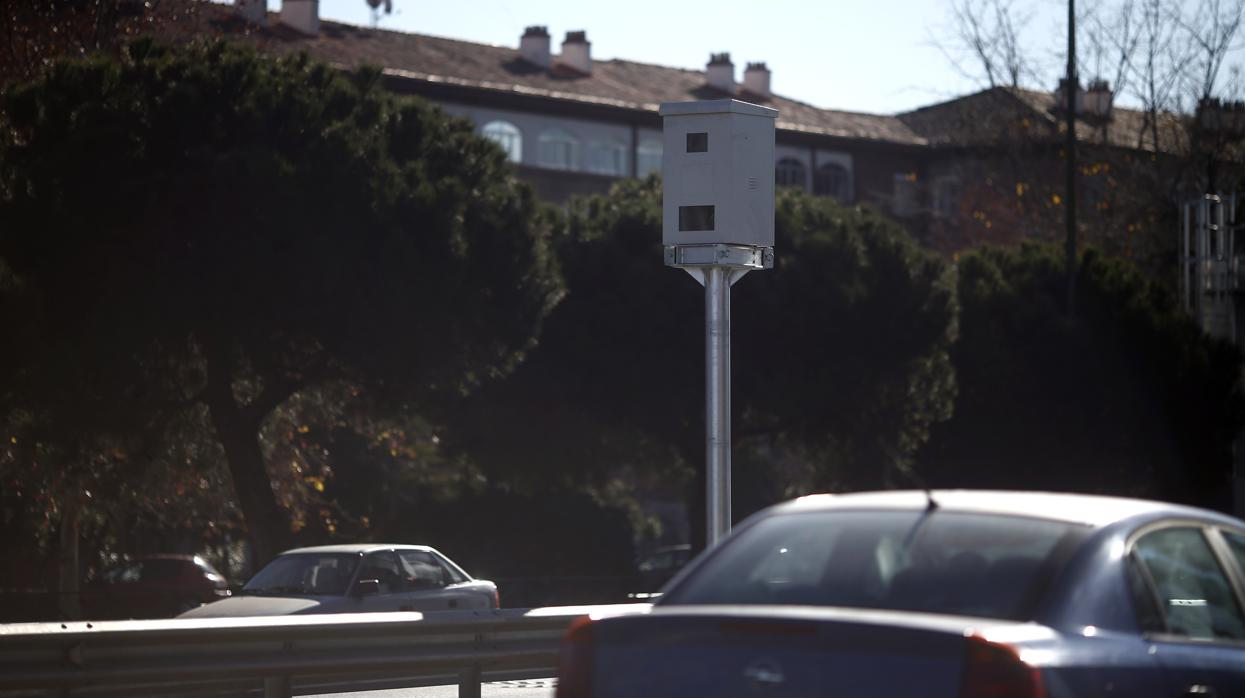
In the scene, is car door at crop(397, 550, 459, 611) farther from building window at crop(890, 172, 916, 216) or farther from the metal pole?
building window at crop(890, 172, 916, 216)

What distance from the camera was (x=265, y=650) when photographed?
33.3 feet

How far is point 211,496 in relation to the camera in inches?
1189

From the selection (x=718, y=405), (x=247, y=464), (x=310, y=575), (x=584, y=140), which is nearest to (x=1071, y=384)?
(x=247, y=464)

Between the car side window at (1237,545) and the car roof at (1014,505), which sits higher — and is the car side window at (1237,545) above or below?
below

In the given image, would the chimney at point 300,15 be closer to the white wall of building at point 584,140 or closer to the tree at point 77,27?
the white wall of building at point 584,140

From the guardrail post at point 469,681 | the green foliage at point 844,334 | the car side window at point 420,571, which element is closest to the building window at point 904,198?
the green foliage at point 844,334

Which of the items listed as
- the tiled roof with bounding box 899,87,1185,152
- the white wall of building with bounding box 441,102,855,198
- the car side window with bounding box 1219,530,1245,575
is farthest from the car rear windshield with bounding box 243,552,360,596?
the white wall of building with bounding box 441,102,855,198

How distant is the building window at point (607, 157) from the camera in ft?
206

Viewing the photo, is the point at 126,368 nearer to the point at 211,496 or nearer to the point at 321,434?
the point at 211,496

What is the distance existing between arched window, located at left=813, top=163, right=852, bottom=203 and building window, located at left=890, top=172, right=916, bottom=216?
1854 millimetres

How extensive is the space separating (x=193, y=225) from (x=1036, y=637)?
2065 cm

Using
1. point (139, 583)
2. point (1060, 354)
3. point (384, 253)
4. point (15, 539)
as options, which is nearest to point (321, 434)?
point (139, 583)

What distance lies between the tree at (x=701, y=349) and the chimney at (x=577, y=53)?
28252mm

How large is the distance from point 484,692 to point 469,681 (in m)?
3.09
